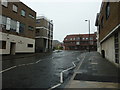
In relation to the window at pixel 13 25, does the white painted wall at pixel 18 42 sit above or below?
below

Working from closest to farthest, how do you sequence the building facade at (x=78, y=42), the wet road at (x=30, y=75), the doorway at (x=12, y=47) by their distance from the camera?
the wet road at (x=30, y=75), the doorway at (x=12, y=47), the building facade at (x=78, y=42)

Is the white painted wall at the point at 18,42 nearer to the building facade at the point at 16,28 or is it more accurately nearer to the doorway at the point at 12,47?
the building facade at the point at 16,28

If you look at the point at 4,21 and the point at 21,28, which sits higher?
the point at 4,21

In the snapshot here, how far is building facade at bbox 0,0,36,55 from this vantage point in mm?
21547

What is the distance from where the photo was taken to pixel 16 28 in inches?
1002

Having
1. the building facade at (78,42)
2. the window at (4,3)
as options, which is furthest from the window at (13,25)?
the building facade at (78,42)

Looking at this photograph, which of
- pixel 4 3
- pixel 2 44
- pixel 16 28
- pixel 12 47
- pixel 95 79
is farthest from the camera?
pixel 16 28

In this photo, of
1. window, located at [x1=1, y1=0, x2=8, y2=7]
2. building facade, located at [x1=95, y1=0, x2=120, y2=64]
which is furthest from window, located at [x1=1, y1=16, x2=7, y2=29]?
building facade, located at [x1=95, y1=0, x2=120, y2=64]

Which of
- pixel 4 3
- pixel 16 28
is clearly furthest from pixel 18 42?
pixel 4 3

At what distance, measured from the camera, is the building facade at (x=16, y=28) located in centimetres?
2155

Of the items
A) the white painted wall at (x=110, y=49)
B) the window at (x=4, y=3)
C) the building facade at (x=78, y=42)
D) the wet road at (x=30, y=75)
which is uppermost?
the window at (x=4, y=3)

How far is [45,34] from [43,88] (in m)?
40.4

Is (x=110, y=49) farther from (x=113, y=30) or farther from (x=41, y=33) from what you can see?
(x=41, y=33)

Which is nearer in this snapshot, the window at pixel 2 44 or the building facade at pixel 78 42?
the window at pixel 2 44
